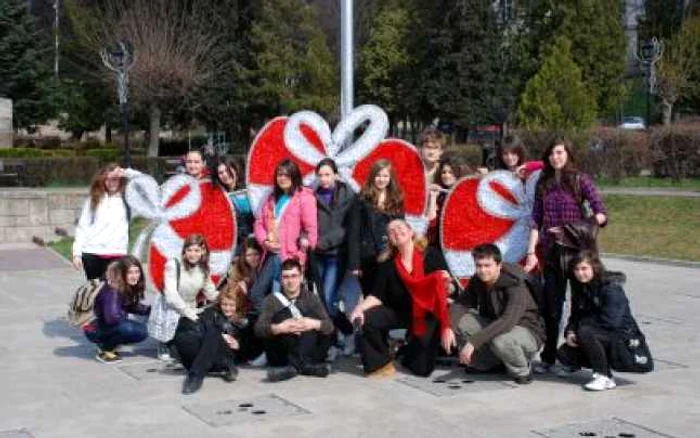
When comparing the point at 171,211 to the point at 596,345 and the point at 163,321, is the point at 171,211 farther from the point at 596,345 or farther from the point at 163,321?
the point at 596,345

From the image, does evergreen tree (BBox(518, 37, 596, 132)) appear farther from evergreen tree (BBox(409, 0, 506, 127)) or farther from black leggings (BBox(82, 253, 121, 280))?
black leggings (BBox(82, 253, 121, 280))

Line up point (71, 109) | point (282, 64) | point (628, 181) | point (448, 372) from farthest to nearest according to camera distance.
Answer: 1. point (71, 109)
2. point (282, 64)
3. point (628, 181)
4. point (448, 372)

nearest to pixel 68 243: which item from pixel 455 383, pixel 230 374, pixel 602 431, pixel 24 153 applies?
pixel 230 374

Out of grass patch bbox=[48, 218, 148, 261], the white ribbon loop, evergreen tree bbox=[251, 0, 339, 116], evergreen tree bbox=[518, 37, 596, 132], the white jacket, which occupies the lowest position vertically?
grass patch bbox=[48, 218, 148, 261]

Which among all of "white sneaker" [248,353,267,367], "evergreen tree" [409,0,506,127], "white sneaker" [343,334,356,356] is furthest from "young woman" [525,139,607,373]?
"evergreen tree" [409,0,506,127]

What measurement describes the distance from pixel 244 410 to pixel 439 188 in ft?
8.38

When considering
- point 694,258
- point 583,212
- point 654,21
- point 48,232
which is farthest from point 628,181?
point 654,21

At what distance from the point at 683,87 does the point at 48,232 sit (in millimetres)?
32644

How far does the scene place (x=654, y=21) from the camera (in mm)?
54000

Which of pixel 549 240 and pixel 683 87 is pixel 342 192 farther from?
pixel 683 87

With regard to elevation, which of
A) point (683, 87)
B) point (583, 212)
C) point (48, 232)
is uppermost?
point (683, 87)

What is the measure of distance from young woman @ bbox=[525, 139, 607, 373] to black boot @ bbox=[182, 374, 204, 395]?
98.3 inches

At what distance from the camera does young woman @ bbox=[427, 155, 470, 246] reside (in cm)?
794

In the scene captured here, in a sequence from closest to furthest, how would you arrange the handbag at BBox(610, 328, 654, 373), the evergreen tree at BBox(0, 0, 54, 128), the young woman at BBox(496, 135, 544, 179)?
the handbag at BBox(610, 328, 654, 373), the young woman at BBox(496, 135, 544, 179), the evergreen tree at BBox(0, 0, 54, 128)
